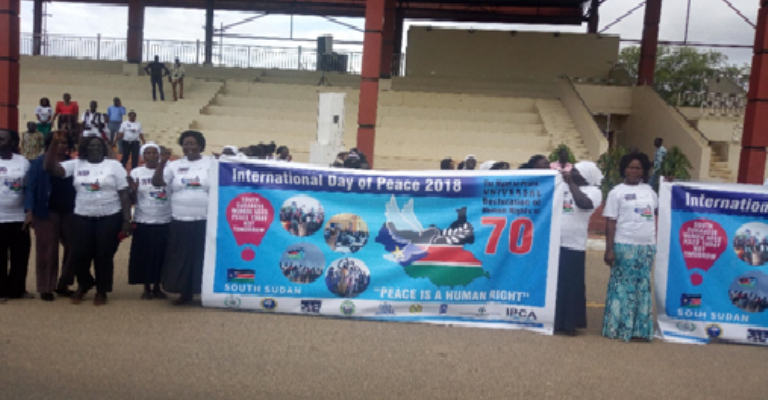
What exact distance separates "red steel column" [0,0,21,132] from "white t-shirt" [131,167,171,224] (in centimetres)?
1200

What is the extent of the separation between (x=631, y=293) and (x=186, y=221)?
13.8ft

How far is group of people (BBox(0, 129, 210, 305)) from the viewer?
7.02m

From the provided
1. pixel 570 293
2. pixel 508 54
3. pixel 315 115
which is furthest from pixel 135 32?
pixel 570 293

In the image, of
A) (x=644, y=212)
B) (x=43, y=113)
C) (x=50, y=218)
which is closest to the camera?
(x=644, y=212)

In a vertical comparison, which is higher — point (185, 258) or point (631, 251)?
point (631, 251)

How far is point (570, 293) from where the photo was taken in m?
6.83

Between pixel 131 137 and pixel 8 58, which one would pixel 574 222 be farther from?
pixel 8 58

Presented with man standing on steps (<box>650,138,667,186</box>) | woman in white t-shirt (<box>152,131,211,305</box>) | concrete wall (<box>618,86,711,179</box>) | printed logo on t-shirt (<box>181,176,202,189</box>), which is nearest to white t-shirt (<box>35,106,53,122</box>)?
woman in white t-shirt (<box>152,131,211,305</box>)

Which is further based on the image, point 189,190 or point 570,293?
point 189,190

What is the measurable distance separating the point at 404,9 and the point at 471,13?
3.48 metres

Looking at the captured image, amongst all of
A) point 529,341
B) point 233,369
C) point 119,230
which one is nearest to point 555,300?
point 529,341

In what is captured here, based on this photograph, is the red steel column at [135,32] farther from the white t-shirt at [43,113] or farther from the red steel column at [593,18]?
the red steel column at [593,18]

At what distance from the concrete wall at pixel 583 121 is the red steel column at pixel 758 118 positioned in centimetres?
523

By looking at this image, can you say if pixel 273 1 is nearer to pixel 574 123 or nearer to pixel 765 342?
pixel 574 123
